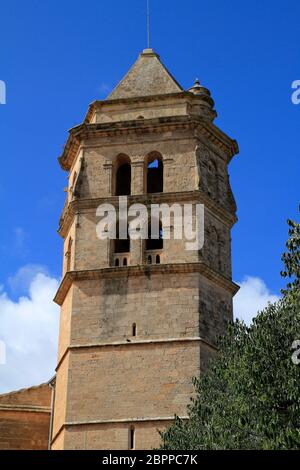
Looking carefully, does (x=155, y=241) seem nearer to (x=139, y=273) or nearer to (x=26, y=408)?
(x=139, y=273)

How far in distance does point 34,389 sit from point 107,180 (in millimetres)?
6346

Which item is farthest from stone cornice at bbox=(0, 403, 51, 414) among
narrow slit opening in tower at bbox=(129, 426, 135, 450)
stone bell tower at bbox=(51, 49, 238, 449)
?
narrow slit opening in tower at bbox=(129, 426, 135, 450)

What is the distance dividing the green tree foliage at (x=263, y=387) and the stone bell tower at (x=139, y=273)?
13.5ft

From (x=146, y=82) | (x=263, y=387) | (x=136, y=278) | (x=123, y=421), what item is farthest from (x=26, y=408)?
(x=263, y=387)

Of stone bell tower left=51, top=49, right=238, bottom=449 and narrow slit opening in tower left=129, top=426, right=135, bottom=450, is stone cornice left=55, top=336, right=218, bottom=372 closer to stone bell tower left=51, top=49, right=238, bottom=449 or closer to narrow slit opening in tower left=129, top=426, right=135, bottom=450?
stone bell tower left=51, top=49, right=238, bottom=449

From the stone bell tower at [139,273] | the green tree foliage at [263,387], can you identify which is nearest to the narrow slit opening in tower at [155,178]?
the stone bell tower at [139,273]

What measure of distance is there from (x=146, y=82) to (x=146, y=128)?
7.03 feet

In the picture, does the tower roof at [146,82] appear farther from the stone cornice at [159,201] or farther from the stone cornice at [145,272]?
the stone cornice at [145,272]

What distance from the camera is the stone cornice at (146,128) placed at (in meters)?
26.4

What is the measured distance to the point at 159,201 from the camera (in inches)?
1003

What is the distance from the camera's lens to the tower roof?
2772 centimetres

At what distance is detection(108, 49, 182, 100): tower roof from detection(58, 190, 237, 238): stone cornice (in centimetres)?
361

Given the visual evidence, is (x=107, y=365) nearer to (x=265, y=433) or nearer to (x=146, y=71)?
(x=265, y=433)
